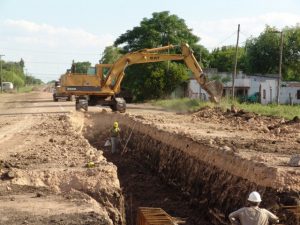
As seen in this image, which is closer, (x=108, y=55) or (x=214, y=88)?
(x=214, y=88)

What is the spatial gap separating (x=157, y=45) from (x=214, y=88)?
31.3m

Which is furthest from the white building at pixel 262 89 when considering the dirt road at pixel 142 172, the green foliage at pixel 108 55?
the green foliage at pixel 108 55

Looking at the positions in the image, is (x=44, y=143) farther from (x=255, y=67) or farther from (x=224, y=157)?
(x=255, y=67)

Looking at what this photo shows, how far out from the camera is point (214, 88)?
31812mm

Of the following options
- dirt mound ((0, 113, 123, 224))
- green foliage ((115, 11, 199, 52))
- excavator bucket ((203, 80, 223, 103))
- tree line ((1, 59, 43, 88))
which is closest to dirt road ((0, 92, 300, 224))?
dirt mound ((0, 113, 123, 224))

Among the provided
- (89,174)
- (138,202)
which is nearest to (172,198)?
(138,202)

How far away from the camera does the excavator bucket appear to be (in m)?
31.5

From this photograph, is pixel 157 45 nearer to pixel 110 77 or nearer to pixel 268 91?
pixel 268 91

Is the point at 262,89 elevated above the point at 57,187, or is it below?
above

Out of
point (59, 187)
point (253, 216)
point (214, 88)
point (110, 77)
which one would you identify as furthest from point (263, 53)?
point (253, 216)

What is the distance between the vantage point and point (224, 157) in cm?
1519

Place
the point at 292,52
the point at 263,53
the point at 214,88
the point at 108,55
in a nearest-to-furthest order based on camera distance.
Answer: the point at 214,88, the point at 292,52, the point at 263,53, the point at 108,55

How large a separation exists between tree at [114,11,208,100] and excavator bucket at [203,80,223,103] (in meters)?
24.8

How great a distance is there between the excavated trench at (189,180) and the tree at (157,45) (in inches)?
1248
